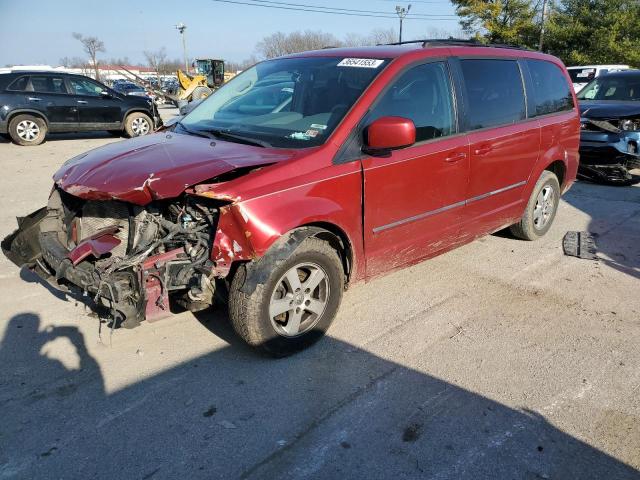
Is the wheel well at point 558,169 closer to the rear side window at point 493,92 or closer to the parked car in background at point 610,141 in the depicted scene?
the rear side window at point 493,92

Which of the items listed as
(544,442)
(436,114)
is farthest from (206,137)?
(544,442)

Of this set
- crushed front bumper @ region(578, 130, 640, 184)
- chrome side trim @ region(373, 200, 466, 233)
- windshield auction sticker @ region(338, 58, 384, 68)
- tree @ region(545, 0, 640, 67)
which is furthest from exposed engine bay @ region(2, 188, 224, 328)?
tree @ region(545, 0, 640, 67)

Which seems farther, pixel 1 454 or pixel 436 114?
pixel 436 114

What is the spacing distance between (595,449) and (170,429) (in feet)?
7.06

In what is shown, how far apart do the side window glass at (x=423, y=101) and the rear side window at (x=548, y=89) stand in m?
1.37

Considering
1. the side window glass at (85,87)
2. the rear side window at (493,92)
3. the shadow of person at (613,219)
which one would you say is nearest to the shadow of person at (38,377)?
the rear side window at (493,92)

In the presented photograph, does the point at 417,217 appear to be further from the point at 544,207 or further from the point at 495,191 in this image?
the point at 544,207

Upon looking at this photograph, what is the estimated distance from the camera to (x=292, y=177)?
3.03m

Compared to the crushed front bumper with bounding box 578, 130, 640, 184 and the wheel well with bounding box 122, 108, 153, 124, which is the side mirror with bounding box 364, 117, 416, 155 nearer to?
the crushed front bumper with bounding box 578, 130, 640, 184

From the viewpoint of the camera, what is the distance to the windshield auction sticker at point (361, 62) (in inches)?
144

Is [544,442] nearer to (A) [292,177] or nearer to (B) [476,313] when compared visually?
(B) [476,313]

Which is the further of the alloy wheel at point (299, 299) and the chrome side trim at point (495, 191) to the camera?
the chrome side trim at point (495, 191)

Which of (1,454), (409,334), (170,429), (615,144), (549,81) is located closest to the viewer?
(1,454)

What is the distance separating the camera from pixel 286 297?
Answer: 3203 millimetres
